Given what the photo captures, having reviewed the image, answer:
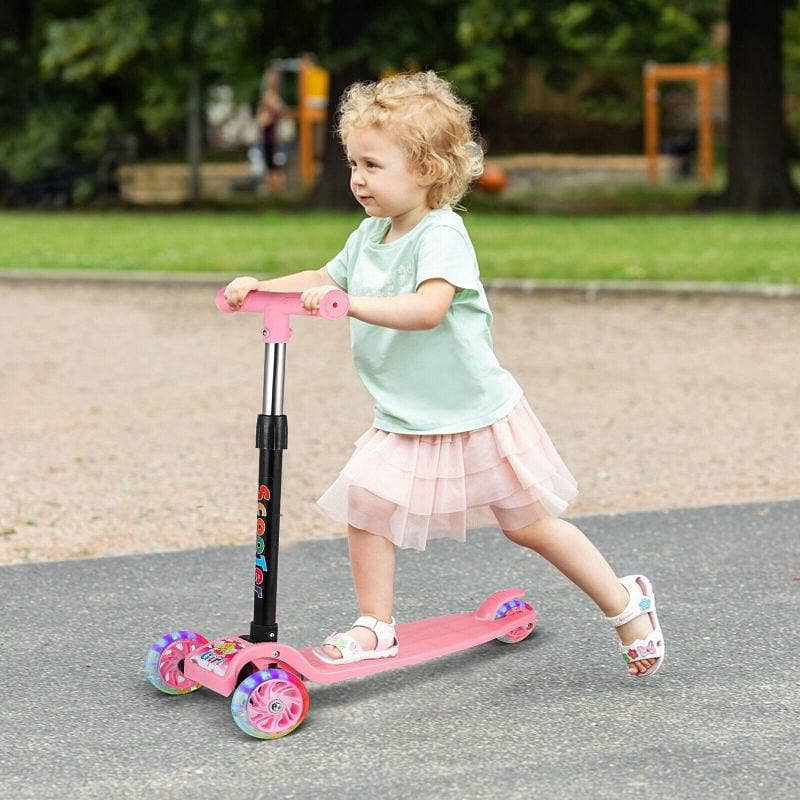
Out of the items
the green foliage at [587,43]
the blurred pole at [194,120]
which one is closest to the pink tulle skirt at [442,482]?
the green foliage at [587,43]

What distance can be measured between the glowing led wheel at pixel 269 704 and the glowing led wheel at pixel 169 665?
0.29 m

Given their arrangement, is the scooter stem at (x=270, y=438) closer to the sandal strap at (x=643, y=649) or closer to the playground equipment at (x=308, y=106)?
the sandal strap at (x=643, y=649)

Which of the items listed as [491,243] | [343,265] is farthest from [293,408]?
[491,243]

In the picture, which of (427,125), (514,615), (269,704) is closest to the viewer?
(269,704)

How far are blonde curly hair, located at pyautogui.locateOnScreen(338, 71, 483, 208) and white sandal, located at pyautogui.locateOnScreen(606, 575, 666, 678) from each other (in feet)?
3.35

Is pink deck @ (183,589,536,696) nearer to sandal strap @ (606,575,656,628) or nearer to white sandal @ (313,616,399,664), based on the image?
white sandal @ (313,616,399,664)

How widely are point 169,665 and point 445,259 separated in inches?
44.0

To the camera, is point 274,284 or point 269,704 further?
point 274,284

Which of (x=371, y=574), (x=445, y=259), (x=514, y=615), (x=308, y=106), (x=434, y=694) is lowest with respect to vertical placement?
(x=434, y=694)

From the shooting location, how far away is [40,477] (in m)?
6.46

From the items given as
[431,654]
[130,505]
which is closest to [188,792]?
[431,654]

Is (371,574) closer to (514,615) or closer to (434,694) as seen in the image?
(434,694)

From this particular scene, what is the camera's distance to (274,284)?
3.73m

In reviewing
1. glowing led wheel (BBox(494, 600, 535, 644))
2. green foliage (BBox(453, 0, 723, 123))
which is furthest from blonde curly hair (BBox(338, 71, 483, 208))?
green foliage (BBox(453, 0, 723, 123))
